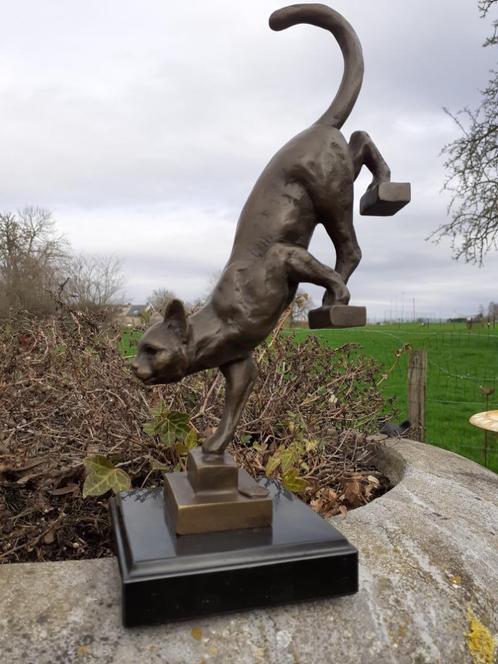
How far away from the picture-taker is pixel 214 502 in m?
1.48

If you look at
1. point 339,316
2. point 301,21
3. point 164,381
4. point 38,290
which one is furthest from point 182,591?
point 38,290

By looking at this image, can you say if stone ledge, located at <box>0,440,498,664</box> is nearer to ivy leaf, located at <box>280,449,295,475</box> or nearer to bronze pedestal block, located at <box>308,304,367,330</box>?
ivy leaf, located at <box>280,449,295,475</box>

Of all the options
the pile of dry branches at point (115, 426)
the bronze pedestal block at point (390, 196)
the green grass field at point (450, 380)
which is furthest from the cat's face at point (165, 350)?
the green grass field at point (450, 380)

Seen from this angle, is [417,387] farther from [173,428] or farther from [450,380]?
[450,380]

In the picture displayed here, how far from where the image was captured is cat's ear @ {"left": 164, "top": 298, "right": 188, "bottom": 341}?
56.4 inches

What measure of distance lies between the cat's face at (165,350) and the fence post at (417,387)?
3.28 meters

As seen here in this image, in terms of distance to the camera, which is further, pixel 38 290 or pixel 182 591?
pixel 38 290

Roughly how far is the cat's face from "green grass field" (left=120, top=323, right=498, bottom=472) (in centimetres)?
198

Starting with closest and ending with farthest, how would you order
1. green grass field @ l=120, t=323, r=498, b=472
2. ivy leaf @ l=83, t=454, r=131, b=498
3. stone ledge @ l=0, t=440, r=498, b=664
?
stone ledge @ l=0, t=440, r=498, b=664 → ivy leaf @ l=83, t=454, r=131, b=498 → green grass field @ l=120, t=323, r=498, b=472

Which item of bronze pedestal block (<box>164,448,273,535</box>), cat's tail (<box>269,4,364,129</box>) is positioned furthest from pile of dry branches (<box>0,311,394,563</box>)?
cat's tail (<box>269,4,364,129</box>)

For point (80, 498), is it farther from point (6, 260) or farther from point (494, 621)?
point (6, 260)

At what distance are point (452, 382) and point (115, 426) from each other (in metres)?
7.21

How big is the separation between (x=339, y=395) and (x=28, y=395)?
2174mm

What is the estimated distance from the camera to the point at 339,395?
11.7 feet
